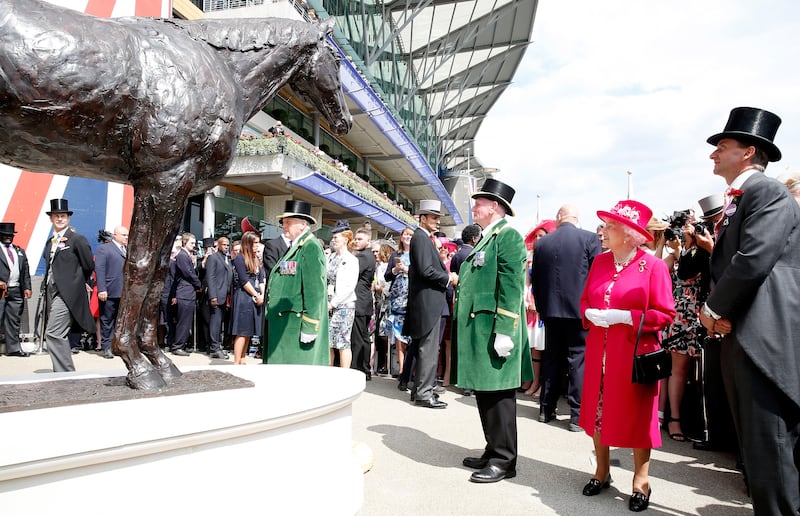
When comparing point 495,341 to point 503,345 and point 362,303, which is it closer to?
point 503,345

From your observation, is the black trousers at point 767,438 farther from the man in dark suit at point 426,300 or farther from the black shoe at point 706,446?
the man in dark suit at point 426,300

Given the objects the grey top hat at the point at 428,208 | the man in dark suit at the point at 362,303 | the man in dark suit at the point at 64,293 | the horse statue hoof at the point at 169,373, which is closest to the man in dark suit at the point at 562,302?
the grey top hat at the point at 428,208

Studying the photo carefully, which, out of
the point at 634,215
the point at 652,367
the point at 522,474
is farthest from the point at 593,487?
the point at 634,215

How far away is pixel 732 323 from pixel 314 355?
288 cm

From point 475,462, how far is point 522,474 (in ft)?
1.12

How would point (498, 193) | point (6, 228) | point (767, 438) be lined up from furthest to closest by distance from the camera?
1. point (6, 228)
2. point (498, 193)
3. point (767, 438)

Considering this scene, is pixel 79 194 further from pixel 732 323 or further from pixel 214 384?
pixel 732 323

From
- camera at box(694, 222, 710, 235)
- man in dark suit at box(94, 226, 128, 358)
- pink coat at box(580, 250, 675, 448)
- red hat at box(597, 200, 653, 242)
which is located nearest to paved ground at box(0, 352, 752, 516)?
pink coat at box(580, 250, 675, 448)

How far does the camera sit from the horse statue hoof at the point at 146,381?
2068 mm

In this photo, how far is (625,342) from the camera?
312cm

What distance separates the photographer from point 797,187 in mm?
3686

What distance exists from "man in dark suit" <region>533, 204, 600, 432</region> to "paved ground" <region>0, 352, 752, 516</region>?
0.37 meters

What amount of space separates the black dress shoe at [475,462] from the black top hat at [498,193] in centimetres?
186

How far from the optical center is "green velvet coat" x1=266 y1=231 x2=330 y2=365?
408cm
